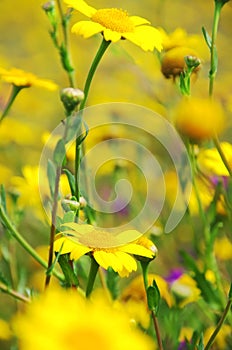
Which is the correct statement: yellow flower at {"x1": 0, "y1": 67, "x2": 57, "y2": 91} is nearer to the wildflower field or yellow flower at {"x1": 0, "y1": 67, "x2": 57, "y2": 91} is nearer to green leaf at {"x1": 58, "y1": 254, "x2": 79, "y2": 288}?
the wildflower field

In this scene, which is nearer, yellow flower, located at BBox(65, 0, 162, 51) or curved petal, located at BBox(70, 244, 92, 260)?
curved petal, located at BBox(70, 244, 92, 260)

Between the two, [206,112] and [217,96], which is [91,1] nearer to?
[217,96]

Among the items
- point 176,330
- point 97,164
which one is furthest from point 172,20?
point 176,330

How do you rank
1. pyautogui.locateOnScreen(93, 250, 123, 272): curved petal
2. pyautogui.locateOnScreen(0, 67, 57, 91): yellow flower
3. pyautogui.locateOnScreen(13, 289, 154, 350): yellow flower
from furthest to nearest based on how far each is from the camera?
1. pyautogui.locateOnScreen(0, 67, 57, 91): yellow flower
2. pyautogui.locateOnScreen(93, 250, 123, 272): curved petal
3. pyautogui.locateOnScreen(13, 289, 154, 350): yellow flower

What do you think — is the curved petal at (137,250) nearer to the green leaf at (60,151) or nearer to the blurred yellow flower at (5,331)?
the green leaf at (60,151)

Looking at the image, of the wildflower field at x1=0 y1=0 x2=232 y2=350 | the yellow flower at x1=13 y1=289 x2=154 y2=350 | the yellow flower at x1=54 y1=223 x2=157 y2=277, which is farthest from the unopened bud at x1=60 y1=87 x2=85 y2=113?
the yellow flower at x1=13 y1=289 x2=154 y2=350

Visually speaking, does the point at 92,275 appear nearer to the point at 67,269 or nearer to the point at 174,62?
the point at 67,269

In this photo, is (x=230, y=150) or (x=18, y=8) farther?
(x=18, y=8)

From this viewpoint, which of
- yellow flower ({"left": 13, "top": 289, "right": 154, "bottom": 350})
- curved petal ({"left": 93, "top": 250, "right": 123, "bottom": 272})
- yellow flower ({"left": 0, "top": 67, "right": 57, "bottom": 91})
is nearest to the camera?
yellow flower ({"left": 13, "top": 289, "right": 154, "bottom": 350})
